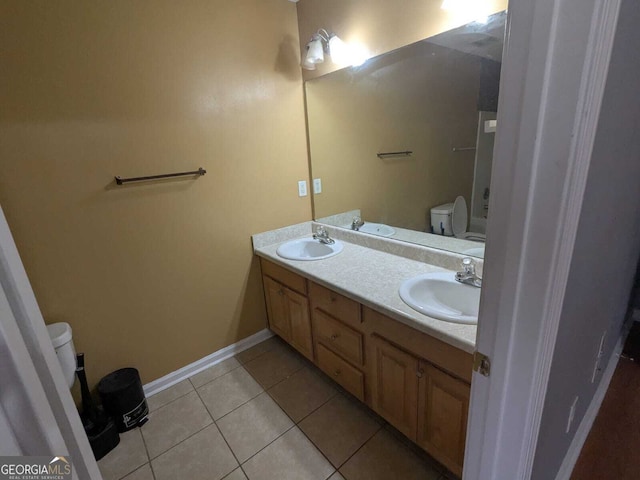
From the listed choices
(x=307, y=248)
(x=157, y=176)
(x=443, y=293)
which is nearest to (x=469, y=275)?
(x=443, y=293)

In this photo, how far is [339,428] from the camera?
1.54 m

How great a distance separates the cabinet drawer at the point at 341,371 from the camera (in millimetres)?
1537

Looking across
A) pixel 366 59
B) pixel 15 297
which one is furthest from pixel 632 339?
pixel 15 297

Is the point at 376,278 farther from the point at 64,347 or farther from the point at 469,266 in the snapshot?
the point at 64,347

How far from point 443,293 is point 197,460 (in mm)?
1435

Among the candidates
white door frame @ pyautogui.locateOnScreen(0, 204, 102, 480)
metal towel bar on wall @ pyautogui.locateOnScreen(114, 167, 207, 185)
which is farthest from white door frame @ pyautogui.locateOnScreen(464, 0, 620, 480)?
metal towel bar on wall @ pyautogui.locateOnScreen(114, 167, 207, 185)

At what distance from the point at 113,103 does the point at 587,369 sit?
2.37m

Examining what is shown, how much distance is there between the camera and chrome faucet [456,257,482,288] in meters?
1.32

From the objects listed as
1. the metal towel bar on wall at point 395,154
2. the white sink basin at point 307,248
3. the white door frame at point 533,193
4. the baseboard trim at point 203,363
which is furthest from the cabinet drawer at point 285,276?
the white door frame at point 533,193

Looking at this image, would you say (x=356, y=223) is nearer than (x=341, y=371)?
No

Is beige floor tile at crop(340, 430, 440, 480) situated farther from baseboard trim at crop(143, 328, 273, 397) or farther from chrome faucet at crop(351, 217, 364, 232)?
chrome faucet at crop(351, 217, 364, 232)

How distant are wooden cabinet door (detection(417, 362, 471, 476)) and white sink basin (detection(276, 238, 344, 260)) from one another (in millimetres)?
968

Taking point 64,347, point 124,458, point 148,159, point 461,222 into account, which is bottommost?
point 124,458

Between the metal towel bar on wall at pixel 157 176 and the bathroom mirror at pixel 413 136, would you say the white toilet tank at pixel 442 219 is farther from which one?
the metal towel bar on wall at pixel 157 176
